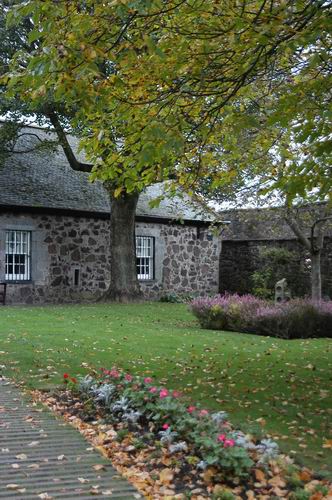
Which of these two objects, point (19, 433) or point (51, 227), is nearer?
point (19, 433)

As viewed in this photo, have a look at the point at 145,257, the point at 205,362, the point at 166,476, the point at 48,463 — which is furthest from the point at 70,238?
the point at 166,476

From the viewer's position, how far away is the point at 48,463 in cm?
467

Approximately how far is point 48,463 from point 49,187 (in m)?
17.1

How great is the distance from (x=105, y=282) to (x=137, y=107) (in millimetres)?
15211

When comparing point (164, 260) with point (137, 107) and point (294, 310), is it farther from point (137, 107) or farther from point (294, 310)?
point (137, 107)

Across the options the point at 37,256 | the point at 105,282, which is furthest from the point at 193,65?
the point at 105,282

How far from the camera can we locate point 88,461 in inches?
187

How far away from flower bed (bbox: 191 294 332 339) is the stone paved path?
869 cm

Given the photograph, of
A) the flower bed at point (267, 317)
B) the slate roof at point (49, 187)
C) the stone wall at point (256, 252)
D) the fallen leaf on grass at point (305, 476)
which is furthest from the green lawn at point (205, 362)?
the stone wall at point (256, 252)

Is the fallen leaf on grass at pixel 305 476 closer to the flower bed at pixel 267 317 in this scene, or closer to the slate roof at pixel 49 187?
the flower bed at pixel 267 317

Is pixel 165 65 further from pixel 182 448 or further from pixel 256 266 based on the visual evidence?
pixel 256 266

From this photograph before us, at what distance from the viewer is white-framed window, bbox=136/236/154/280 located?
23.1 metres

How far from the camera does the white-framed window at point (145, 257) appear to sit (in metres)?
23.1

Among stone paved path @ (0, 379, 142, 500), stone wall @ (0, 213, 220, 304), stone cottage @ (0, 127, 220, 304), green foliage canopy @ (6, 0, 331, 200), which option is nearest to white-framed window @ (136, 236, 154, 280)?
stone cottage @ (0, 127, 220, 304)
